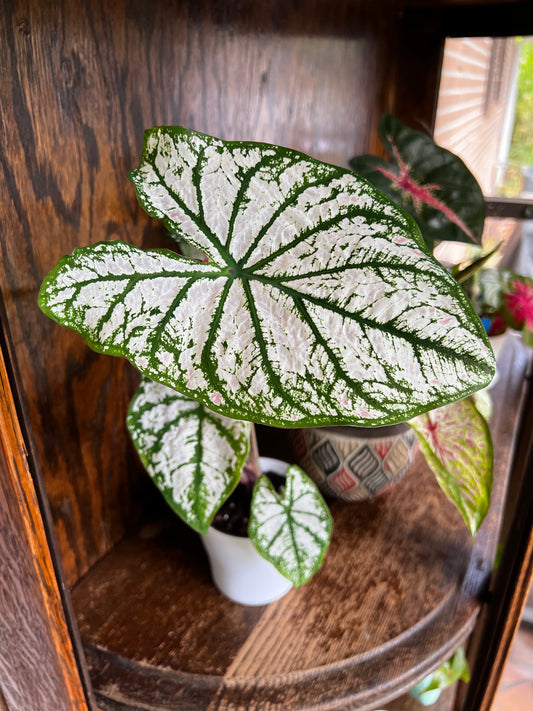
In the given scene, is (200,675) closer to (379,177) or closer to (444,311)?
(444,311)

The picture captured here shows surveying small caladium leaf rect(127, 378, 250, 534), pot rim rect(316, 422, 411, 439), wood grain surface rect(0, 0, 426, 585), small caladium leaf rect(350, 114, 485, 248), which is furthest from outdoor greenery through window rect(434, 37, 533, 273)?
small caladium leaf rect(127, 378, 250, 534)

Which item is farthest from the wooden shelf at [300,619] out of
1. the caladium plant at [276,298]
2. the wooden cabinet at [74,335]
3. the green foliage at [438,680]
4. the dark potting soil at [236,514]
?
the caladium plant at [276,298]

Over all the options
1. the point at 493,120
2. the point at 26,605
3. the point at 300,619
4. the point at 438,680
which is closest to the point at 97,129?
the point at 26,605

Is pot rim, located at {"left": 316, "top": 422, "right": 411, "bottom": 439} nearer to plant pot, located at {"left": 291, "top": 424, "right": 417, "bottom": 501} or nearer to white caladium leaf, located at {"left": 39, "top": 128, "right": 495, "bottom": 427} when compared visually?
plant pot, located at {"left": 291, "top": 424, "right": 417, "bottom": 501}

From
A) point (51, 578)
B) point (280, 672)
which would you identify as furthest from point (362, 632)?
point (51, 578)

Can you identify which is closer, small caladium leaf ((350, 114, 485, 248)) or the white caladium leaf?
the white caladium leaf

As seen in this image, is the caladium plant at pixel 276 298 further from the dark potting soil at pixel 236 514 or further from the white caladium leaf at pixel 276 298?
the dark potting soil at pixel 236 514

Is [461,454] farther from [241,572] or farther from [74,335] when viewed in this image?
[74,335]
